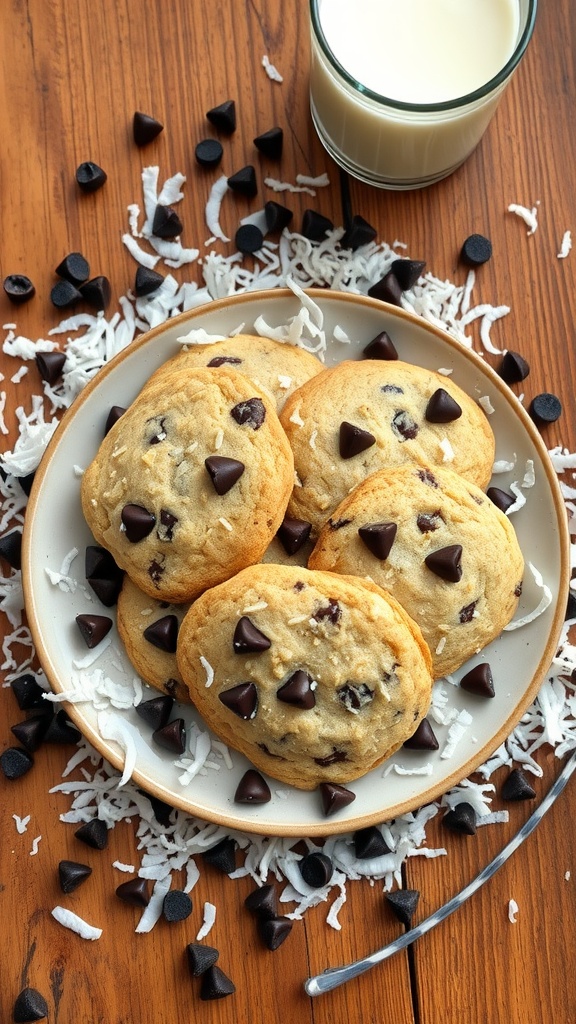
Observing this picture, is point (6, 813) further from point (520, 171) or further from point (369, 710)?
point (520, 171)

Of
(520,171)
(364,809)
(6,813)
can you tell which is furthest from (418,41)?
(6,813)

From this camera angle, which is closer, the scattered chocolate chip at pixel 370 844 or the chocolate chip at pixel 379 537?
the chocolate chip at pixel 379 537

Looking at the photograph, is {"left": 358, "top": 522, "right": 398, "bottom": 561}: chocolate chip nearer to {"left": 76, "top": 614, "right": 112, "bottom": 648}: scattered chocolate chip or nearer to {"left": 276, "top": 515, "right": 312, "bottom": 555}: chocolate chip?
{"left": 276, "top": 515, "right": 312, "bottom": 555}: chocolate chip

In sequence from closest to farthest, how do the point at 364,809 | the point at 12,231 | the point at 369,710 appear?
the point at 369,710 → the point at 364,809 → the point at 12,231

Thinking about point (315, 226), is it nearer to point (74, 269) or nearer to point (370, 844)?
point (74, 269)

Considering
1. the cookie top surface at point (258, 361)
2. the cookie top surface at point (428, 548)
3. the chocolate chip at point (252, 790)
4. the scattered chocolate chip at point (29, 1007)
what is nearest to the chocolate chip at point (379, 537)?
the cookie top surface at point (428, 548)

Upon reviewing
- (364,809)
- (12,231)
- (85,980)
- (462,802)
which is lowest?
(85,980)

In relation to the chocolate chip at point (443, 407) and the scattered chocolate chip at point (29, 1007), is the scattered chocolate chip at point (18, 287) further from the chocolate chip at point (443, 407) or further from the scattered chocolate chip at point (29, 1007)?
the scattered chocolate chip at point (29, 1007)

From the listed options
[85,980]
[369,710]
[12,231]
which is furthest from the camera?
[12,231]
